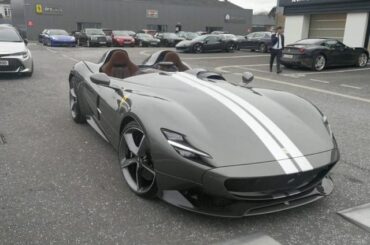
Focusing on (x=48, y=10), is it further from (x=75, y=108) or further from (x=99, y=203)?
(x=99, y=203)

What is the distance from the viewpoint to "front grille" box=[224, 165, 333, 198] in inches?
101

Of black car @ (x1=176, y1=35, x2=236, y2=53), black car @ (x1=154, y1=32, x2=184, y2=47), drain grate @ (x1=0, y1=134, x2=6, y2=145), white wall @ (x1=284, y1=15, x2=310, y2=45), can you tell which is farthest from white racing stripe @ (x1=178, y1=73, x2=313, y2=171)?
black car @ (x1=154, y1=32, x2=184, y2=47)

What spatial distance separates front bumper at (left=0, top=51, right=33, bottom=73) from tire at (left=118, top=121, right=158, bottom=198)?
24.2ft

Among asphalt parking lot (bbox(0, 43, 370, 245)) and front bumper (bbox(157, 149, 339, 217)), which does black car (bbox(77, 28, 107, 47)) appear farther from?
front bumper (bbox(157, 149, 339, 217))

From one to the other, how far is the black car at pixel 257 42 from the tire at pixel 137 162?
22286 millimetres

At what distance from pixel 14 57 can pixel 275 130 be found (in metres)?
8.46

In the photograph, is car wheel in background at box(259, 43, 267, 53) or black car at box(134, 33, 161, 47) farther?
black car at box(134, 33, 161, 47)

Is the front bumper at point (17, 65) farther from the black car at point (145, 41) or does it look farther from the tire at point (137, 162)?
the black car at point (145, 41)

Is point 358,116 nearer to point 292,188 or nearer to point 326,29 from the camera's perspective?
point 292,188

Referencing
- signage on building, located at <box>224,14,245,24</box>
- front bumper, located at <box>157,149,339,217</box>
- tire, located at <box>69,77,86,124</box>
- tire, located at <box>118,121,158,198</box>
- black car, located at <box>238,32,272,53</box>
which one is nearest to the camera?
front bumper, located at <box>157,149,339,217</box>

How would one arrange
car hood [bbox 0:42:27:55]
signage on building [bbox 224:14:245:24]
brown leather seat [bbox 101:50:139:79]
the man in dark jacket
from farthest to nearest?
signage on building [bbox 224:14:245:24] → the man in dark jacket → car hood [bbox 0:42:27:55] → brown leather seat [bbox 101:50:139:79]

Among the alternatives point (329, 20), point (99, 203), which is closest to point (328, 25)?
point (329, 20)

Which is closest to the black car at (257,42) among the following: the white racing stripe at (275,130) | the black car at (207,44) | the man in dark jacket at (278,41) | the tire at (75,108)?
the black car at (207,44)

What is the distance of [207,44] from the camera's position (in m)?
23.5
